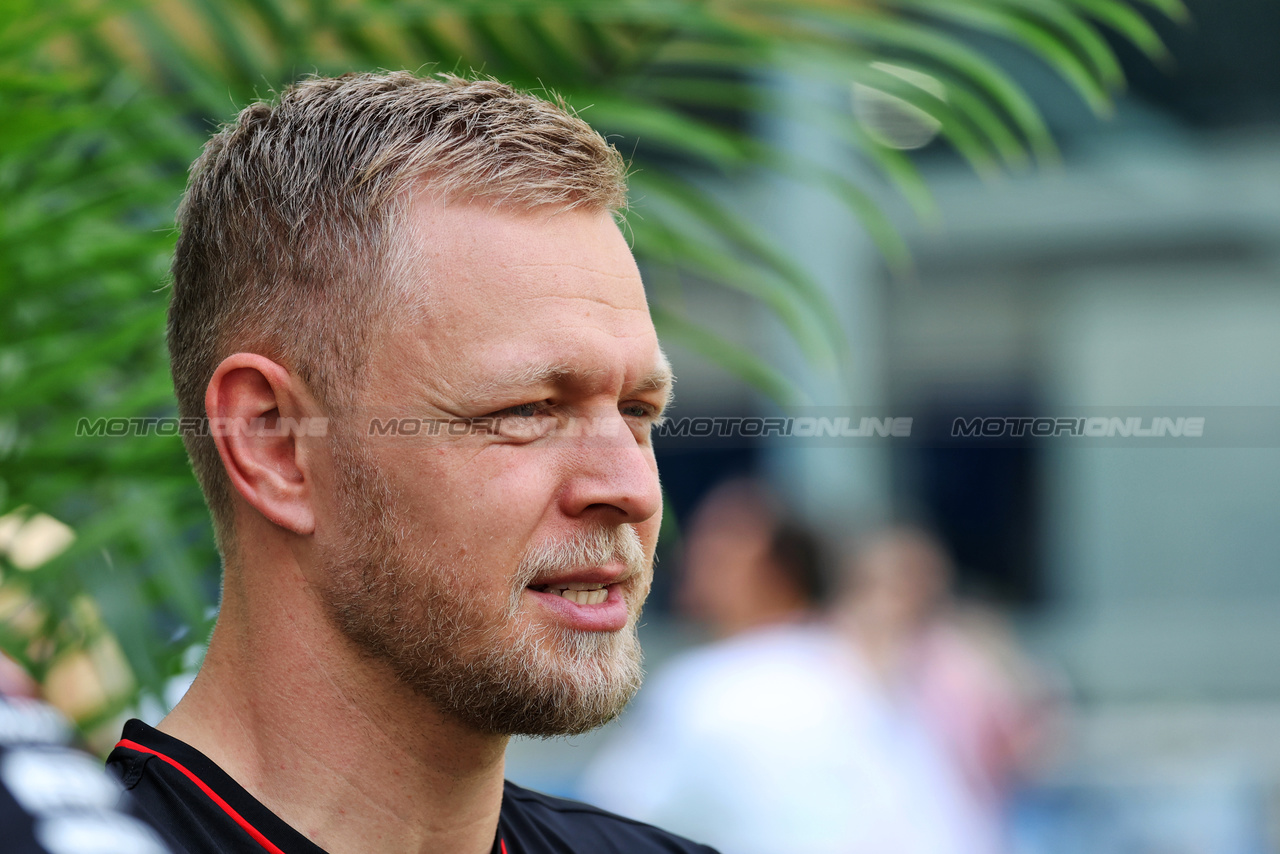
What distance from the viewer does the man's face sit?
4.23 ft

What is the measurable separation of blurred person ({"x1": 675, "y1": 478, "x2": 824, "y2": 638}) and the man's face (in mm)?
2331

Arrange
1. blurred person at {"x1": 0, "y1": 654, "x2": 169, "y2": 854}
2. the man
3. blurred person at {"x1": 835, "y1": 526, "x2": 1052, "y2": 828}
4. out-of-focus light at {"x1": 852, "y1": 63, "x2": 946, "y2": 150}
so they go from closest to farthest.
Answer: blurred person at {"x1": 0, "y1": 654, "x2": 169, "y2": 854} → the man → out-of-focus light at {"x1": 852, "y1": 63, "x2": 946, "y2": 150} → blurred person at {"x1": 835, "y1": 526, "x2": 1052, "y2": 828}

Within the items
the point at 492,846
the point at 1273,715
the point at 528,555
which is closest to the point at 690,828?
the point at 492,846

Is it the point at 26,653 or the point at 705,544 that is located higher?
the point at 705,544

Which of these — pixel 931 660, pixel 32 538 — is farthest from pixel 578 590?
pixel 931 660

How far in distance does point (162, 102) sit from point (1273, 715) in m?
7.27

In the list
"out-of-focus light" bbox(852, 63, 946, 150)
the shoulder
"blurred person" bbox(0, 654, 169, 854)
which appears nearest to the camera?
"blurred person" bbox(0, 654, 169, 854)

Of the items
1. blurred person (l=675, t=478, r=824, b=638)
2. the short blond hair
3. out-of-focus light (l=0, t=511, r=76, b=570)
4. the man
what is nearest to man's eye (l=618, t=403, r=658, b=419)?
the man

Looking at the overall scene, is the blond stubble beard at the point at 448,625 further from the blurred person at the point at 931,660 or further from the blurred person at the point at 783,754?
the blurred person at the point at 931,660

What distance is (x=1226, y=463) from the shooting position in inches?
295

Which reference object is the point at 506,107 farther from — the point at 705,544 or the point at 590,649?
the point at 705,544

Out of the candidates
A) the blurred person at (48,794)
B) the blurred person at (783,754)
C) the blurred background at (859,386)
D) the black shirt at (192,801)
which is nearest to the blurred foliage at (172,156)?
the blurred background at (859,386)

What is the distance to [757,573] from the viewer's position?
365cm

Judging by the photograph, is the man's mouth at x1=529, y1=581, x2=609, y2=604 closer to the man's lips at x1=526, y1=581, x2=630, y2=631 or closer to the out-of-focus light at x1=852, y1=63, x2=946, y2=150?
the man's lips at x1=526, y1=581, x2=630, y2=631
